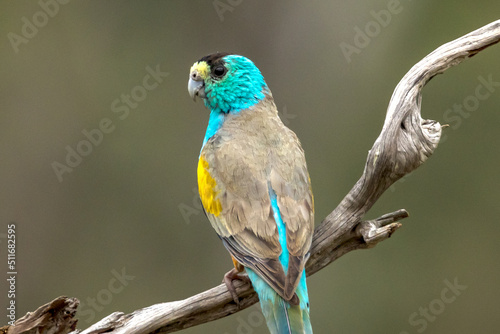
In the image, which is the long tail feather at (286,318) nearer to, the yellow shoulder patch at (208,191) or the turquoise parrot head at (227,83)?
the yellow shoulder patch at (208,191)

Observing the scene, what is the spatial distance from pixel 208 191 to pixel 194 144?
5.18m

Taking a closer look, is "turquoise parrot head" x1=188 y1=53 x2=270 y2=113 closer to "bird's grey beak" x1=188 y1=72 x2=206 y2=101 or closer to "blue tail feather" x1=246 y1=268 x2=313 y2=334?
"bird's grey beak" x1=188 y1=72 x2=206 y2=101

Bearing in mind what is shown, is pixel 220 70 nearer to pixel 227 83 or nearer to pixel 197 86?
pixel 227 83

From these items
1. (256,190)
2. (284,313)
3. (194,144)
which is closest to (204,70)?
(256,190)

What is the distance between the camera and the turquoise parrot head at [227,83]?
21.1 feet

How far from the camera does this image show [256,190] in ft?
18.2

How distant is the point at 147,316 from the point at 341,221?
5.17ft

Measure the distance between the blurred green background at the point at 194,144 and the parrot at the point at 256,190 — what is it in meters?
4.04

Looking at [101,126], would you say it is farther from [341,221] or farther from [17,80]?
[341,221]

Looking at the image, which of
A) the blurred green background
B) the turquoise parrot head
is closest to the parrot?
the turquoise parrot head

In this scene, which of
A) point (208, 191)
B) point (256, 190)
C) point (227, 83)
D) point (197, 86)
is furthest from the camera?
point (197, 86)

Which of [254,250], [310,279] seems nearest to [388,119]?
[254,250]

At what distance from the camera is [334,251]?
565 cm

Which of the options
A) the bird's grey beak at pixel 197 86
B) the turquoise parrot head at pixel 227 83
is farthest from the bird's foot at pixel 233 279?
the bird's grey beak at pixel 197 86
